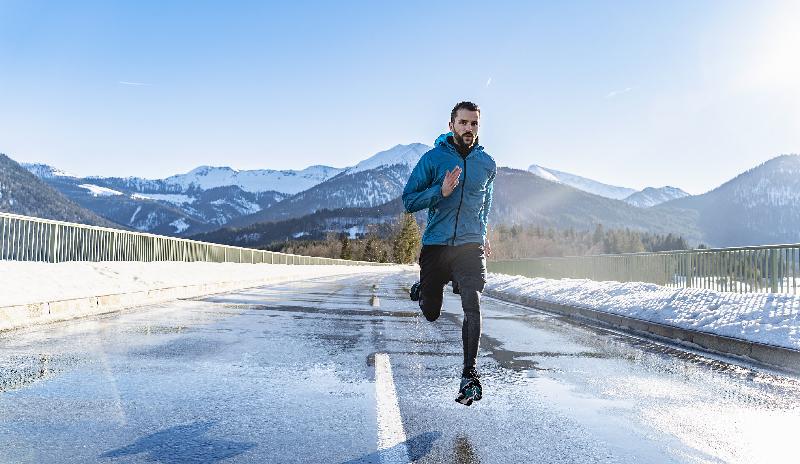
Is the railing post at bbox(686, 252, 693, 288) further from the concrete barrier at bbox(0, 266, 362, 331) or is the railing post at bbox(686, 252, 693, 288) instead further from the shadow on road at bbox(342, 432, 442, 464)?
the shadow on road at bbox(342, 432, 442, 464)

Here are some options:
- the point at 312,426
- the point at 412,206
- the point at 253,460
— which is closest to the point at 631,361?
the point at 412,206

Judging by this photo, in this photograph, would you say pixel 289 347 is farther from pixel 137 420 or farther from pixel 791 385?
pixel 791 385

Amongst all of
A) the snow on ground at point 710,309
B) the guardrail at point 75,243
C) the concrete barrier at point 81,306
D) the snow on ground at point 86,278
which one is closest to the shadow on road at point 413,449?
the snow on ground at point 710,309

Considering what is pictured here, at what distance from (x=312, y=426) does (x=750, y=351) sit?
627cm

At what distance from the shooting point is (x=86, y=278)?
11.9 metres

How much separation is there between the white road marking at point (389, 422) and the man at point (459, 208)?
725 mm

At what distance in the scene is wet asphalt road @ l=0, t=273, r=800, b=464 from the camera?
3.46 m

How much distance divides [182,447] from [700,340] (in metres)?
7.78

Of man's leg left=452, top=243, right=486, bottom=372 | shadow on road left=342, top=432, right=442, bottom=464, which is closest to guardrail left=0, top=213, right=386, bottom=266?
man's leg left=452, top=243, right=486, bottom=372

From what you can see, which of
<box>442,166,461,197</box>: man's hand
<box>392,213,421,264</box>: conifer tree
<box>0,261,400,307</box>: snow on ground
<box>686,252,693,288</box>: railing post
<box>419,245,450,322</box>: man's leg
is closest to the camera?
<box>442,166,461,197</box>: man's hand

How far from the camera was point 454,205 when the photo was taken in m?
4.89

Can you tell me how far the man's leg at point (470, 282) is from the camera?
4.79 meters

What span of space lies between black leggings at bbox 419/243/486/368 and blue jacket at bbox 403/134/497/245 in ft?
0.27

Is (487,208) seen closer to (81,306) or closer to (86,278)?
(81,306)
